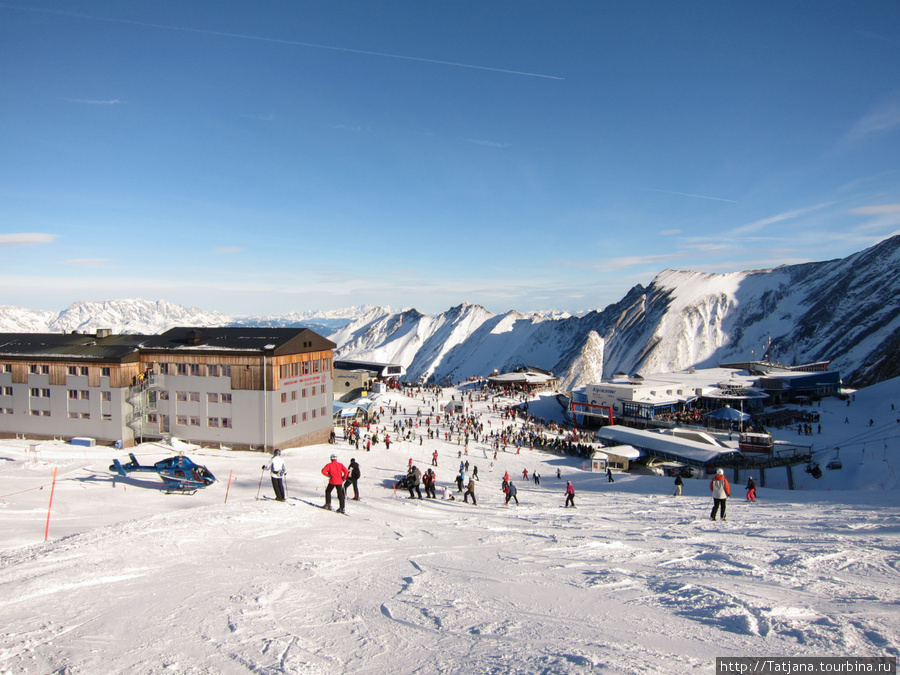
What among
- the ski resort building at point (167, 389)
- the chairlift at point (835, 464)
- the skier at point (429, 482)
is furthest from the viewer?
the chairlift at point (835, 464)

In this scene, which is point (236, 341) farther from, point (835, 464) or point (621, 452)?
point (835, 464)

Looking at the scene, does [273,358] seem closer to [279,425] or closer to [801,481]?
[279,425]

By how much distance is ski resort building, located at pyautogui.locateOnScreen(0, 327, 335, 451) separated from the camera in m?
30.6

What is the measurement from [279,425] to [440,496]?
565 inches

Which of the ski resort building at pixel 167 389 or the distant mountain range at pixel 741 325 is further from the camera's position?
the distant mountain range at pixel 741 325

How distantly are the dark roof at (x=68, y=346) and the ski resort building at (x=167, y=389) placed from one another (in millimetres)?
88

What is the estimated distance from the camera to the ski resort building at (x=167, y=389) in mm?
30578

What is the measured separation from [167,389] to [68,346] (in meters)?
7.56

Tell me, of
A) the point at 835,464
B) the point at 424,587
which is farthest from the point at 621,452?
the point at 424,587

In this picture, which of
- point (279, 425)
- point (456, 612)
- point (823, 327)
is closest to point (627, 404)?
point (279, 425)

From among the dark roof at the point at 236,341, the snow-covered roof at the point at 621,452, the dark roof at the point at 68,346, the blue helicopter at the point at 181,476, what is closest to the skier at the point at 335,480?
the blue helicopter at the point at 181,476

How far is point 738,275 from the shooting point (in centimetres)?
15762

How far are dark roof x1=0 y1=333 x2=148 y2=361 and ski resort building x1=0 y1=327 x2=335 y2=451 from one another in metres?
0.09

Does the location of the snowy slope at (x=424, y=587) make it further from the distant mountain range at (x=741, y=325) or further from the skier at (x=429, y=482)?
the distant mountain range at (x=741, y=325)
